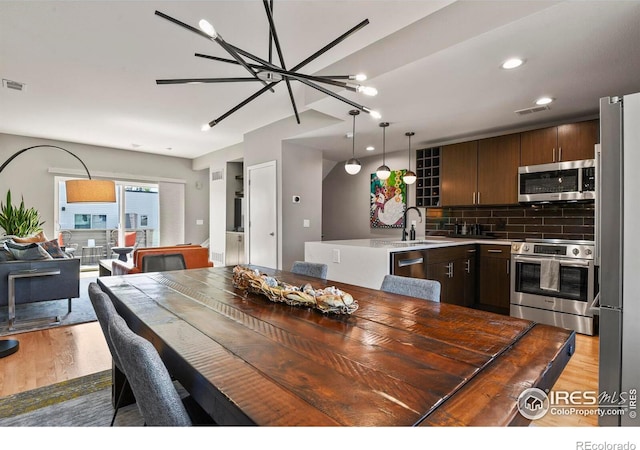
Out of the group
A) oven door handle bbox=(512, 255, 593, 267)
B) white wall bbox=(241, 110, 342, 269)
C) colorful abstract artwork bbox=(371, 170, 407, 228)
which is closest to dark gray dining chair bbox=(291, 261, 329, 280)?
white wall bbox=(241, 110, 342, 269)

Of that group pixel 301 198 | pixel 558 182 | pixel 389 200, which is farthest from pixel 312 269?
pixel 389 200

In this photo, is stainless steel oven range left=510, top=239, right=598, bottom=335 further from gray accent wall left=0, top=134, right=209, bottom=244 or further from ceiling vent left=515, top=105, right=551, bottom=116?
gray accent wall left=0, top=134, right=209, bottom=244

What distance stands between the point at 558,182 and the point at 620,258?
2.43 m

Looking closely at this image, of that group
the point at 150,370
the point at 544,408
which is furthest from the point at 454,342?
the point at 150,370

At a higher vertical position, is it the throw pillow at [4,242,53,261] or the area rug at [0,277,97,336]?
the throw pillow at [4,242,53,261]

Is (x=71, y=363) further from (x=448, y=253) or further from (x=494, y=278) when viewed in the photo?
(x=494, y=278)

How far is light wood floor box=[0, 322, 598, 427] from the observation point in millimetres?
2168

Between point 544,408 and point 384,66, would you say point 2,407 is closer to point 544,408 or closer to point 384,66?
point 544,408

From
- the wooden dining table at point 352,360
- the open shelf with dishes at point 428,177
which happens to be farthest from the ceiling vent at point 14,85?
the open shelf with dishes at point 428,177

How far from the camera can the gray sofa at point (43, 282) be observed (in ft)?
11.1

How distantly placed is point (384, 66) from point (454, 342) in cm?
215

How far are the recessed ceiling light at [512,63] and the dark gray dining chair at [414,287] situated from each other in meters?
1.70

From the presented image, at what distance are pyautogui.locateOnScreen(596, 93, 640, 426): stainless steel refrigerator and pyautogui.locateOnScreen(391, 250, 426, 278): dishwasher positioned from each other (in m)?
1.47

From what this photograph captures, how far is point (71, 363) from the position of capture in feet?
8.29
